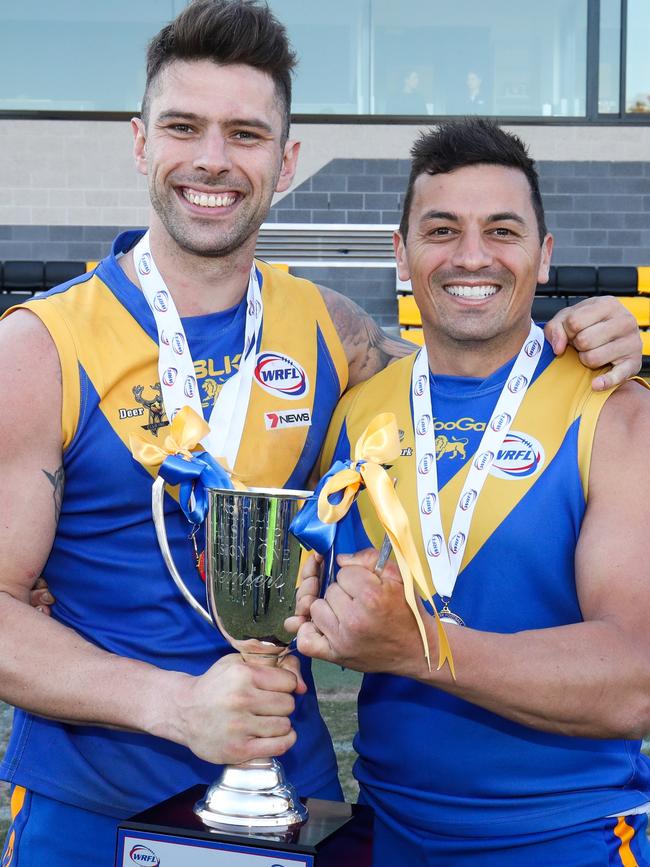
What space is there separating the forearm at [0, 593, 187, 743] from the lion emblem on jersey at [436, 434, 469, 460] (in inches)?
31.0

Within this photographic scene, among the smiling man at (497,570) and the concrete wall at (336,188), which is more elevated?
the concrete wall at (336,188)

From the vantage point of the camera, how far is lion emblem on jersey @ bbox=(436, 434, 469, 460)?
228 cm

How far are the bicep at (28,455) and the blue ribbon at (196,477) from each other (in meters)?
0.35

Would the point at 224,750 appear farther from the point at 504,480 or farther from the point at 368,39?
the point at 368,39

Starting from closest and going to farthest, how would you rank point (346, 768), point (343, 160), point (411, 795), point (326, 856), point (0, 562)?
1. point (326, 856)
2. point (0, 562)
3. point (411, 795)
4. point (346, 768)
5. point (343, 160)

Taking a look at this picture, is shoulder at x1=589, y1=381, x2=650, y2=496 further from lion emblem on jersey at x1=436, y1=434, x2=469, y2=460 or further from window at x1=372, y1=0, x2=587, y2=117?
window at x1=372, y1=0, x2=587, y2=117

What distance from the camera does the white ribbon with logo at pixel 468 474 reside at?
2.14 m

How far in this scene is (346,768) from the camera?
14.0 ft

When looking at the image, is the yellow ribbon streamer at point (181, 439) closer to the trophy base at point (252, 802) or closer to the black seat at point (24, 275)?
the trophy base at point (252, 802)

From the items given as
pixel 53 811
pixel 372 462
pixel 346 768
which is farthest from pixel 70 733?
pixel 346 768

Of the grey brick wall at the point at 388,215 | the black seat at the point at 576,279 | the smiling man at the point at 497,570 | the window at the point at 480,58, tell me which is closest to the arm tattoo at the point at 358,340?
the smiling man at the point at 497,570

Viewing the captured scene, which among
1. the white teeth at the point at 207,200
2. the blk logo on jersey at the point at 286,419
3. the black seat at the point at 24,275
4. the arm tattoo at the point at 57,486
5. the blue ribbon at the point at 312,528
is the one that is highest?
the white teeth at the point at 207,200

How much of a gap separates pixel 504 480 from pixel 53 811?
1078mm

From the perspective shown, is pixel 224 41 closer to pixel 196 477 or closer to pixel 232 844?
pixel 196 477
